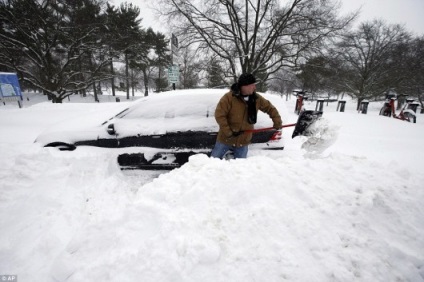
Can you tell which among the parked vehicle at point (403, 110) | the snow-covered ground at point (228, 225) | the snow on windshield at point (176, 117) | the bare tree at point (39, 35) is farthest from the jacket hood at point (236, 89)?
the bare tree at point (39, 35)

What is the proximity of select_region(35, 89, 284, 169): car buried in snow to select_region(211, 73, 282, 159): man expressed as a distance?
412mm

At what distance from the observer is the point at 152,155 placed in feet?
11.9

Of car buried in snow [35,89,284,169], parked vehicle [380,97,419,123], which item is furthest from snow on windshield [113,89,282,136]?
parked vehicle [380,97,419,123]

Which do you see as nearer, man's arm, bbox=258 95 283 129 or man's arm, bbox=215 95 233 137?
man's arm, bbox=215 95 233 137

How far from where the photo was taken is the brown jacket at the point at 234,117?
9.77 ft

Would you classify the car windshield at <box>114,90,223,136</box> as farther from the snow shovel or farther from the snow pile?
the snow pile

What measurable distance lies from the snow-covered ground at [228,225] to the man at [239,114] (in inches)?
26.8

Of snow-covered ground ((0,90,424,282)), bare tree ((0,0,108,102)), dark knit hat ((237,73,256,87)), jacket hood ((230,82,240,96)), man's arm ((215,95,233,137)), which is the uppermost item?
bare tree ((0,0,108,102))

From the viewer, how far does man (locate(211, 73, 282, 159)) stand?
2.97 metres

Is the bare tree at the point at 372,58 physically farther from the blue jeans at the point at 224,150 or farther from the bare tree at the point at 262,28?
the blue jeans at the point at 224,150

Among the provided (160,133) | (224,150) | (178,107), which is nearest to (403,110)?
(224,150)

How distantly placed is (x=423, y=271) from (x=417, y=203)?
0.76 m

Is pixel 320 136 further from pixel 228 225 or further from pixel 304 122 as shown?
pixel 228 225

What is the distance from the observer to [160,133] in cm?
359
